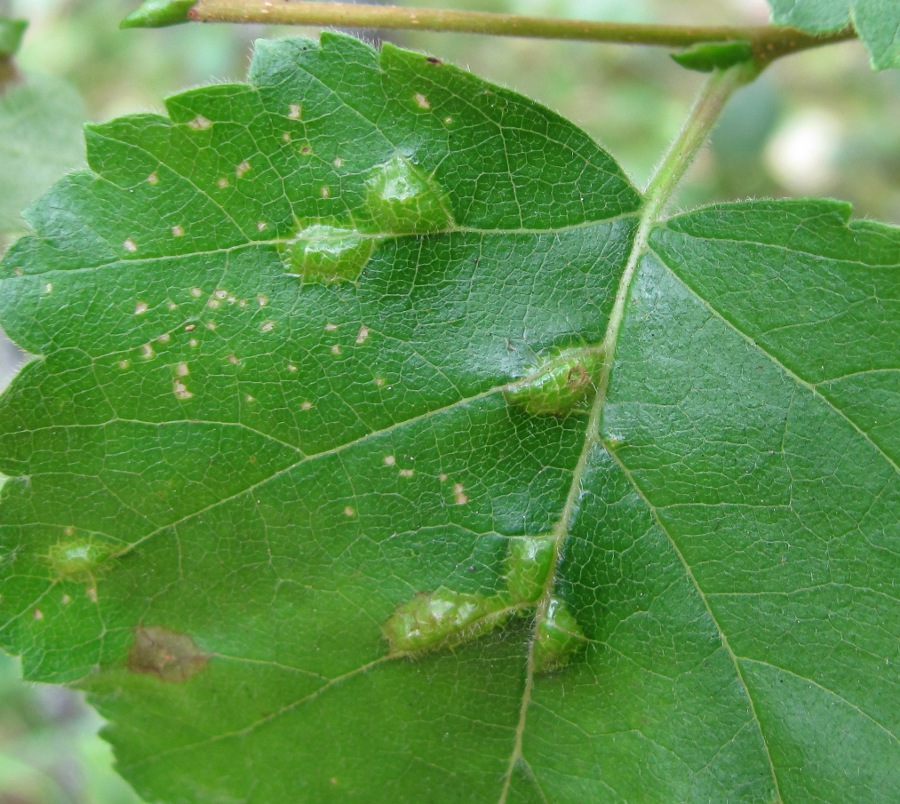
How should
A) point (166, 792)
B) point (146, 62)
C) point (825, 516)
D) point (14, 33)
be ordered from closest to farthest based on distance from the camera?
point (825, 516) < point (166, 792) < point (14, 33) < point (146, 62)

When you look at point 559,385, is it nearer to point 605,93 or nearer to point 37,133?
point 37,133

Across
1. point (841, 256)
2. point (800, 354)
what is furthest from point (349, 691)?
point (841, 256)

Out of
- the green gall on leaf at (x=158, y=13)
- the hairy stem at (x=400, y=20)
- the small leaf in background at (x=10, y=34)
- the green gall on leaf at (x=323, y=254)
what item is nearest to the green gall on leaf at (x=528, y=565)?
the green gall on leaf at (x=323, y=254)

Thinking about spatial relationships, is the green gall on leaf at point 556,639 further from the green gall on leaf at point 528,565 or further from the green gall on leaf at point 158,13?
the green gall on leaf at point 158,13

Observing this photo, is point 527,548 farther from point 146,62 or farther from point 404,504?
point 146,62

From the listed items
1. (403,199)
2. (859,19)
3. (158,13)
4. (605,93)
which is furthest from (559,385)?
(605,93)
